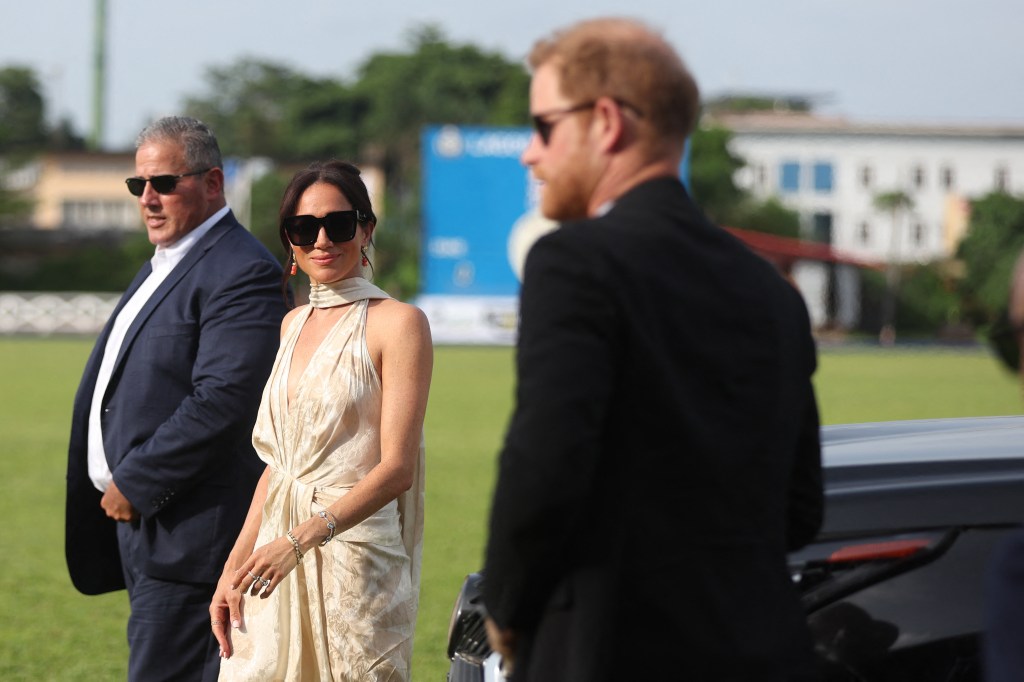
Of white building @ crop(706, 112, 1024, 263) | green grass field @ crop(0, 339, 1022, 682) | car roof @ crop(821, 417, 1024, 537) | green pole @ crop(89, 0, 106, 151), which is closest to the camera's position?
→ car roof @ crop(821, 417, 1024, 537)

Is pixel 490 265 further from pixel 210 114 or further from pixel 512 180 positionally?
pixel 210 114

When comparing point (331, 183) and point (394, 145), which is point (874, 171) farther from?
point (331, 183)

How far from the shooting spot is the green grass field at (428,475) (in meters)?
7.29

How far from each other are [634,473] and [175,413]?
238cm

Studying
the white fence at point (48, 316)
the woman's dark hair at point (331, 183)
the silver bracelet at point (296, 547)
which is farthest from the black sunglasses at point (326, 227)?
the white fence at point (48, 316)

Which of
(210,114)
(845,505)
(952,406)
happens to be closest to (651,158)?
(845,505)

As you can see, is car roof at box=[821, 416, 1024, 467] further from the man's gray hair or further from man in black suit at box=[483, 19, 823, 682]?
the man's gray hair

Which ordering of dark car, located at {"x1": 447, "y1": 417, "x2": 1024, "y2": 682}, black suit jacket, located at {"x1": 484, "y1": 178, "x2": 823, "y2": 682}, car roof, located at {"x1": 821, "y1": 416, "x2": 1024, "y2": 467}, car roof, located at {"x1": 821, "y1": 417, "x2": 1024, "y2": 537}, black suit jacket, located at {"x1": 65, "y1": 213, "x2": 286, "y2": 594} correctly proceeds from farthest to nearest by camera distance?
black suit jacket, located at {"x1": 65, "y1": 213, "x2": 286, "y2": 594}, car roof, located at {"x1": 821, "y1": 416, "x2": 1024, "y2": 467}, car roof, located at {"x1": 821, "y1": 417, "x2": 1024, "y2": 537}, dark car, located at {"x1": 447, "y1": 417, "x2": 1024, "y2": 682}, black suit jacket, located at {"x1": 484, "y1": 178, "x2": 823, "y2": 682}

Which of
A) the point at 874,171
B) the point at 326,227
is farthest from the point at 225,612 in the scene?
the point at 874,171

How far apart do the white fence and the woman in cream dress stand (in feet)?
157

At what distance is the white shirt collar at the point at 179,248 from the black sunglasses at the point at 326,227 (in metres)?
0.88

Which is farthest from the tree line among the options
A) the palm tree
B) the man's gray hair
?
the man's gray hair

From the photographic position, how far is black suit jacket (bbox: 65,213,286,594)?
423 cm

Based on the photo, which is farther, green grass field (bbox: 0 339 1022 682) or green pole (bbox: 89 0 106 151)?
green pole (bbox: 89 0 106 151)
